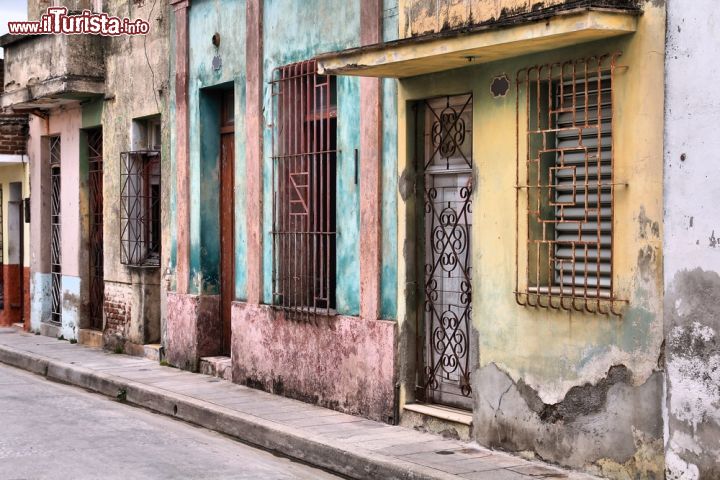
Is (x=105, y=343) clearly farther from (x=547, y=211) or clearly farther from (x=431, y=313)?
(x=547, y=211)

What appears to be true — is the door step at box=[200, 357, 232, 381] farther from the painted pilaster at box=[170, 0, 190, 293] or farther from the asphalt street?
the asphalt street

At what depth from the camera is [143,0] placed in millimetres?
Result: 15289

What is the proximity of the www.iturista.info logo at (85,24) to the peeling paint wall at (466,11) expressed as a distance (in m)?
6.54

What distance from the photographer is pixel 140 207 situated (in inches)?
625

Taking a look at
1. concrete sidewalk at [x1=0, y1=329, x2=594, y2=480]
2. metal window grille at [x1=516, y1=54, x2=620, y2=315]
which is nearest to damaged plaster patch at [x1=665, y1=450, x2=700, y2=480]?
concrete sidewalk at [x1=0, y1=329, x2=594, y2=480]

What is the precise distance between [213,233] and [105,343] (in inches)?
136

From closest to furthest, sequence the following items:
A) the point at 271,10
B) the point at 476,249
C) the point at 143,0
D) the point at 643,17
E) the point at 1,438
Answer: the point at 643,17 < the point at 476,249 < the point at 1,438 < the point at 271,10 < the point at 143,0

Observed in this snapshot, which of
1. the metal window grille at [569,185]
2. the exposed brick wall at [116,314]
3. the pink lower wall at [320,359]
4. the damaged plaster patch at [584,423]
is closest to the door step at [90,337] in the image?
the exposed brick wall at [116,314]

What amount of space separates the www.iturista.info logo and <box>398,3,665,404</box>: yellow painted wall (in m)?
7.09

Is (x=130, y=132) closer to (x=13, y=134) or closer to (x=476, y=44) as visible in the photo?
(x=13, y=134)

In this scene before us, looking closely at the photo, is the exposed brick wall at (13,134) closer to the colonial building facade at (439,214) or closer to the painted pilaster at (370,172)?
the colonial building facade at (439,214)

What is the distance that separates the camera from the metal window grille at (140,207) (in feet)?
51.9

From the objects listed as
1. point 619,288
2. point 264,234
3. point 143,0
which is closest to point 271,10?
point 264,234

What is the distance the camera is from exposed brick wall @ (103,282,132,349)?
15.9 metres
